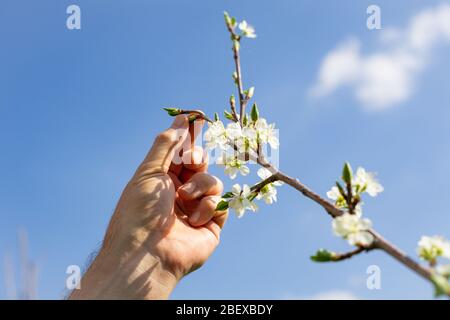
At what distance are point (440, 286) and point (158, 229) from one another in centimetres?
107

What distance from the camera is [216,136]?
1.44 m

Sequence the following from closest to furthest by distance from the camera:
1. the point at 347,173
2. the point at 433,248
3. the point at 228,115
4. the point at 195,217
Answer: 1. the point at 433,248
2. the point at 347,173
3. the point at 228,115
4. the point at 195,217

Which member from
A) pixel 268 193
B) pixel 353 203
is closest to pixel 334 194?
pixel 353 203

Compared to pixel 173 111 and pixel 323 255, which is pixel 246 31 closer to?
pixel 173 111

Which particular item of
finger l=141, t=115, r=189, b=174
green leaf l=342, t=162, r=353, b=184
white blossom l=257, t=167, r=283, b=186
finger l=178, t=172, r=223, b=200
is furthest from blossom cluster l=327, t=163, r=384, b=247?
finger l=141, t=115, r=189, b=174

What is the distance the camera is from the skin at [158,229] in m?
1.55

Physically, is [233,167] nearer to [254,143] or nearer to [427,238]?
[254,143]

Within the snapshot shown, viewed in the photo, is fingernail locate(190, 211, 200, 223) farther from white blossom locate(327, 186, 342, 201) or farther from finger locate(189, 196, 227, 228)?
white blossom locate(327, 186, 342, 201)

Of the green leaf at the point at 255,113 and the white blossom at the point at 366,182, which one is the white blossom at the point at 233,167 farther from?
the white blossom at the point at 366,182

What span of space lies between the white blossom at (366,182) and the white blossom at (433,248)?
241mm
